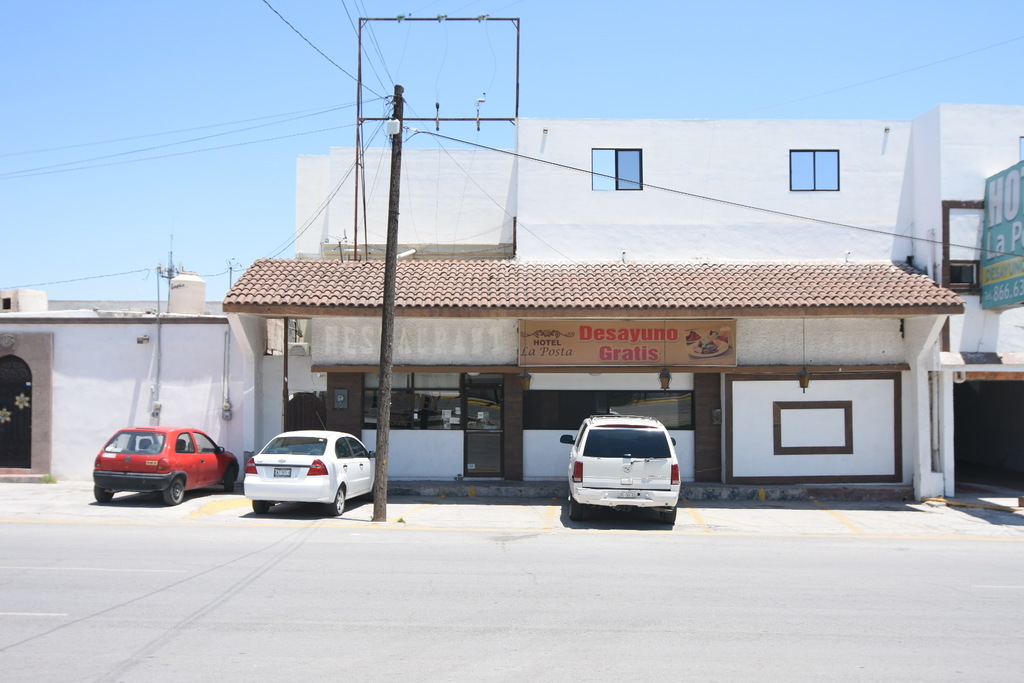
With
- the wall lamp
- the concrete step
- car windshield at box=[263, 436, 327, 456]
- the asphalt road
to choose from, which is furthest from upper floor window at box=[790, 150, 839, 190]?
car windshield at box=[263, 436, 327, 456]

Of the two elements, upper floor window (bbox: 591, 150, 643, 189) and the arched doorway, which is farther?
upper floor window (bbox: 591, 150, 643, 189)

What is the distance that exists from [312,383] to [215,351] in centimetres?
263

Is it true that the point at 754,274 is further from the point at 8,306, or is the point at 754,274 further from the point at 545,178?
the point at 8,306

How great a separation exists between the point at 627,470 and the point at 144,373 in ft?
42.2

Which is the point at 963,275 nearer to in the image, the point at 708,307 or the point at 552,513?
the point at 708,307

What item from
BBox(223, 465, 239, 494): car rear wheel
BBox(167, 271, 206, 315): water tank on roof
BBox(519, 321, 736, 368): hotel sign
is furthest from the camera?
BBox(167, 271, 206, 315): water tank on roof

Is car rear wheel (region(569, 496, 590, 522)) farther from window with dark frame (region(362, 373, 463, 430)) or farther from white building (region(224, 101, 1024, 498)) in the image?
window with dark frame (region(362, 373, 463, 430))

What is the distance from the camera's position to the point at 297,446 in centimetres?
1491

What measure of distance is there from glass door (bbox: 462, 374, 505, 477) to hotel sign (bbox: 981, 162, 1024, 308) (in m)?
11.1

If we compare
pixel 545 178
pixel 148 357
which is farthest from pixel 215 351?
pixel 545 178

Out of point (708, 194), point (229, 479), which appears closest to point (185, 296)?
point (229, 479)

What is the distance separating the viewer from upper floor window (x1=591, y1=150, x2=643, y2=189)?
68.2ft

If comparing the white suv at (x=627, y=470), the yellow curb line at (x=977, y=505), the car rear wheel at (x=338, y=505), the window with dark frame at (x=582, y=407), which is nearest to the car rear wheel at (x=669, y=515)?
the white suv at (x=627, y=470)

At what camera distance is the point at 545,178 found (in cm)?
2088
